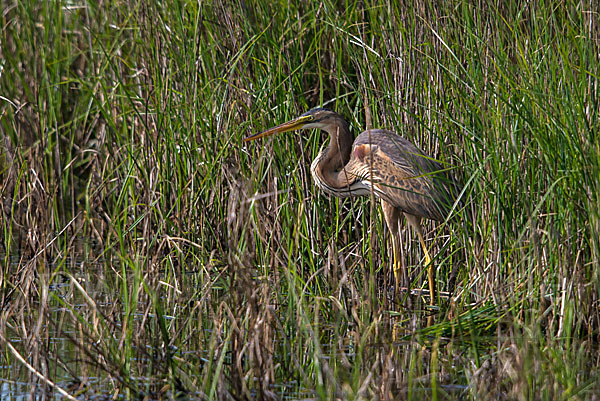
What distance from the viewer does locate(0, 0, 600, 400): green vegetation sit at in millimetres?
3473

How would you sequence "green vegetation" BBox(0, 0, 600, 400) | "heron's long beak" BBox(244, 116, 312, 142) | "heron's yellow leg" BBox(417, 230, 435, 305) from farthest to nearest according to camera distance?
"heron's long beak" BBox(244, 116, 312, 142)
"heron's yellow leg" BBox(417, 230, 435, 305)
"green vegetation" BBox(0, 0, 600, 400)

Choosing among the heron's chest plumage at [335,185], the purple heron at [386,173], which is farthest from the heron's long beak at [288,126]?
the heron's chest plumage at [335,185]

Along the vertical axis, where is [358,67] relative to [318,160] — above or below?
above

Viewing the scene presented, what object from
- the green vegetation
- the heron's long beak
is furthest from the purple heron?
the green vegetation

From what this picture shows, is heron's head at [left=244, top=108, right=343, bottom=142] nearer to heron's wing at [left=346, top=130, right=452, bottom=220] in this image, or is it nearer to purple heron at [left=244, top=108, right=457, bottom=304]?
purple heron at [left=244, top=108, right=457, bottom=304]

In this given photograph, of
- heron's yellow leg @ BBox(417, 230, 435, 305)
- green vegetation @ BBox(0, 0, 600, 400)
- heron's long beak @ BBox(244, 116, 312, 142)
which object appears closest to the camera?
green vegetation @ BBox(0, 0, 600, 400)

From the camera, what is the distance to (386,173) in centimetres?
497

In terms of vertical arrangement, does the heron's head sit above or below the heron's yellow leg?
above

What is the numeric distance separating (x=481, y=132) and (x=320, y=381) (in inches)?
68.8

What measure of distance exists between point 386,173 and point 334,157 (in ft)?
1.04

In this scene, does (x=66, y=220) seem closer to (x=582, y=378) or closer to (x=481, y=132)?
(x=481, y=132)

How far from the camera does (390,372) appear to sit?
3.40m

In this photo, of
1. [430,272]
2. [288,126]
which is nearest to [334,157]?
[288,126]

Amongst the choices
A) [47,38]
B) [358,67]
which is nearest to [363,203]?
[358,67]
